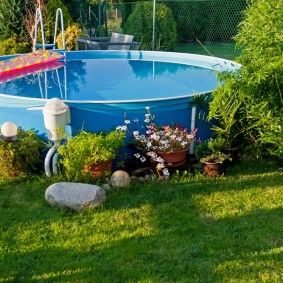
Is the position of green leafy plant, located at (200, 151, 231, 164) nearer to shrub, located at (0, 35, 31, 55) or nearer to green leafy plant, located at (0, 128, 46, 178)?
green leafy plant, located at (0, 128, 46, 178)

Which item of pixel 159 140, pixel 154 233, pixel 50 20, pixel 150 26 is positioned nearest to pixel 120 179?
pixel 159 140

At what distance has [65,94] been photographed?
670 cm

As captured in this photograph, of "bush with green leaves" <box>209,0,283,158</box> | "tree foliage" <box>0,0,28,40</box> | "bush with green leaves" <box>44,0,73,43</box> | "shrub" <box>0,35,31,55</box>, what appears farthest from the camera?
"bush with green leaves" <box>44,0,73,43</box>

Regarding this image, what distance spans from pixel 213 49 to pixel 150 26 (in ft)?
8.38

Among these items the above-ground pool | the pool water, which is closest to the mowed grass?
the above-ground pool

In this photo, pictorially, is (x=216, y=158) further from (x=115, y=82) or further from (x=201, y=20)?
(x=201, y=20)

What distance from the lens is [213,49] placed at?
14250mm

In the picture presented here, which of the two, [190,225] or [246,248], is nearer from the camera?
[246,248]

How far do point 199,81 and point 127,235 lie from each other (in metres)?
4.55

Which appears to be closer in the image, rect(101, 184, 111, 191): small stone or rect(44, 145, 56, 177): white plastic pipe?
rect(101, 184, 111, 191): small stone

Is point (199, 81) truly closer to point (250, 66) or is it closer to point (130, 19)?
point (250, 66)

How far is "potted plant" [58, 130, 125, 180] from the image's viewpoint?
420 centimetres

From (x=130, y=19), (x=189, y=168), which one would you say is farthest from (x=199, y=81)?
(x=130, y=19)

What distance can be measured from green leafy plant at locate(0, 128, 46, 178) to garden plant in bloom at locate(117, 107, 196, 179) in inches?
37.7
